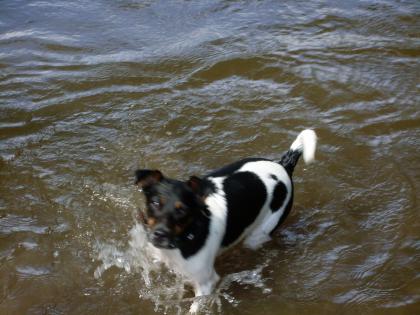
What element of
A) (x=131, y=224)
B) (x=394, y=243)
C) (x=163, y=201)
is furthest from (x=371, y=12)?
(x=163, y=201)

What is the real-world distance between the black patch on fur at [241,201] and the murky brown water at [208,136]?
0.48 metres

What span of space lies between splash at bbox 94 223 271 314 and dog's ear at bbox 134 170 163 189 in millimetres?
866

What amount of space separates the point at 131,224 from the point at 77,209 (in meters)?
0.60

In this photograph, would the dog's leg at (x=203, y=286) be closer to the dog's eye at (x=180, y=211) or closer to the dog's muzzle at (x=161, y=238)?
the dog's muzzle at (x=161, y=238)

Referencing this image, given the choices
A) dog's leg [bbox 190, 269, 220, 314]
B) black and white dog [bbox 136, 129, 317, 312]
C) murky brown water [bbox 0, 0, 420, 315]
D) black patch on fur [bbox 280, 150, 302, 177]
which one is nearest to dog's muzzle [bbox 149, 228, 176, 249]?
black and white dog [bbox 136, 129, 317, 312]

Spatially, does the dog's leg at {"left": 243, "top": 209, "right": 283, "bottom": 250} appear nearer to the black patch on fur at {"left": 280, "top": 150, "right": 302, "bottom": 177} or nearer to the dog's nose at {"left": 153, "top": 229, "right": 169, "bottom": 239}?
the black patch on fur at {"left": 280, "top": 150, "right": 302, "bottom": 177}

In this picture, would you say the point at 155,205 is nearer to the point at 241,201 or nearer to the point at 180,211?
the point at 180,211

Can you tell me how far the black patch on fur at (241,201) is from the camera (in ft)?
14.6

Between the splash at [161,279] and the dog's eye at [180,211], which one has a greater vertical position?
the dog's eye at [180,211]

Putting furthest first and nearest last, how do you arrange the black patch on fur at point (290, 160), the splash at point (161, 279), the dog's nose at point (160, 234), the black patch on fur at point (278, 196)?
1. the black patch on fur at point (290, 160)
2. the black patch on fur at point (278, 196)
3. the splash at point (161, 279)
4. the dog's nose at point (160, 234)

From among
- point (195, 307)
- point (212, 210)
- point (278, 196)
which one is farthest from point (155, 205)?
point (278, 196)

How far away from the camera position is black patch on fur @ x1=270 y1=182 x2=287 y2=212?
189 inches

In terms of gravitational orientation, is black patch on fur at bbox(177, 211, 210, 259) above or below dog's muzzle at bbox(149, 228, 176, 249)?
below

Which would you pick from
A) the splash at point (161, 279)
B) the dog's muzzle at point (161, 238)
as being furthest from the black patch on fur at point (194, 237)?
A: the splash at point (161, 279)
